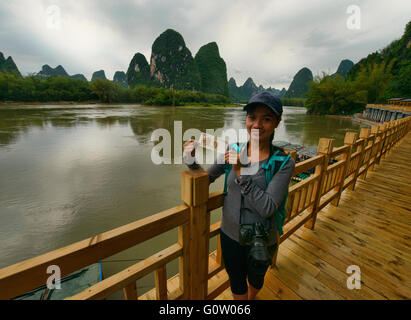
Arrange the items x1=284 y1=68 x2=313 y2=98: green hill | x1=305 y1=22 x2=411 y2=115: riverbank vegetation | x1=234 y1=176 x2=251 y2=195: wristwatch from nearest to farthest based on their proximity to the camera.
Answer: x1=234 y1=176 x2=251 y2=195: wristwatch
x1=305 y1=22 x2=411 y2=115: riverbank vegetation
x1=284 y1=68 x2=313 y2=98: green hill

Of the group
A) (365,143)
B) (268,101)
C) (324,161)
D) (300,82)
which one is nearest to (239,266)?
(268,101)

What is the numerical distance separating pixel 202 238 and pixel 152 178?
1153 centimetres

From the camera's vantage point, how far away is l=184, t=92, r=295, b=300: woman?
102 centimetres

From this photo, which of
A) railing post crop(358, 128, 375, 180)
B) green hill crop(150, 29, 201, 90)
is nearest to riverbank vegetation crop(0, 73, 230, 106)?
green hill crop(150, 29, 201, 90)

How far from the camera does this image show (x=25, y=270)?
0.69 metres

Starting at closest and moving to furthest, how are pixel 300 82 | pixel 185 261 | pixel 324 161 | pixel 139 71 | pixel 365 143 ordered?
pixel 185 261 < pixel 324 161 < pixel 365 143 < pixel 139 71 < pixel 300 82

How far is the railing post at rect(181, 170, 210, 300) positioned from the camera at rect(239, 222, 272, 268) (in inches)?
10.7

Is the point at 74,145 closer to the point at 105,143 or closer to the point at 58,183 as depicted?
the point at 105,143

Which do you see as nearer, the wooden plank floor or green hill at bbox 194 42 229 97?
the wooden plank floor

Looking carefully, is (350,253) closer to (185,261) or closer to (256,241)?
(256,241)

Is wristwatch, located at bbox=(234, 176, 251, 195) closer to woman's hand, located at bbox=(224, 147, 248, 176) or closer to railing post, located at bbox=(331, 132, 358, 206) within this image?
woman's hand, located at bbox=(224, 147, 248, 176)

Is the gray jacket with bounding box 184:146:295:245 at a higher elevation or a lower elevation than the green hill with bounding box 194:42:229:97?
lower

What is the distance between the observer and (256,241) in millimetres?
1080

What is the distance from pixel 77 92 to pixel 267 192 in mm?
74444
